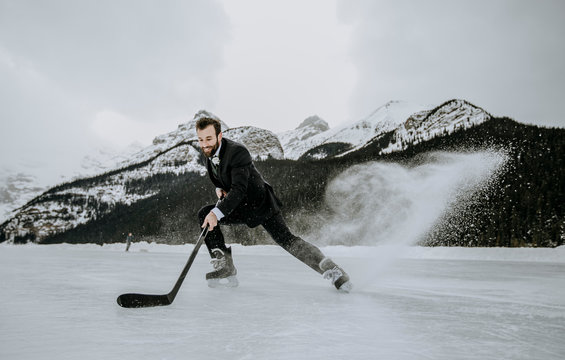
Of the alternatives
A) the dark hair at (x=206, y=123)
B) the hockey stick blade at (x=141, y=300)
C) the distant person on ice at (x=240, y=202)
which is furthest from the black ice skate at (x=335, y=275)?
the dark hair at (x=206, y=123)

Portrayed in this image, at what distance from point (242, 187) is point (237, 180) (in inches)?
3.2

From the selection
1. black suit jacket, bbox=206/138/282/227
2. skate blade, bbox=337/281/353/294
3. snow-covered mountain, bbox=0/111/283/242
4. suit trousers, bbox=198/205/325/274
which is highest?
snow-covered mountain, bbox=0/111/283/242

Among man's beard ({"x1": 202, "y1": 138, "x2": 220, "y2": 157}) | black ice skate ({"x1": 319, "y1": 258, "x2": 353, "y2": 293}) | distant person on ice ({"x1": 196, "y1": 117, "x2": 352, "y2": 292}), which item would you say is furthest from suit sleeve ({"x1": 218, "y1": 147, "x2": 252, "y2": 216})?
black ice skate ({"x1": 319, "y1": 258, "x2": 353, "y2": 293})

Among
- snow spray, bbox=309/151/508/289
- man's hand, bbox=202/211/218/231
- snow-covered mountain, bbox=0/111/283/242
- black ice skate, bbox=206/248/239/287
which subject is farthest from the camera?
snow-covered mountain, bbox=0/111/283/242

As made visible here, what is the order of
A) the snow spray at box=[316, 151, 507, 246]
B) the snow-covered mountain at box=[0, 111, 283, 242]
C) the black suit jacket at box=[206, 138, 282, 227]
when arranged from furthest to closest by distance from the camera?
the snow-covered mountain at box=[0, 111, 283, 242] → the snow spray at box=[316, 151, 507, 246] → the black suit jacket at box=[206, 138, 282, 227]

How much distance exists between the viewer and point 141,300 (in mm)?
2318

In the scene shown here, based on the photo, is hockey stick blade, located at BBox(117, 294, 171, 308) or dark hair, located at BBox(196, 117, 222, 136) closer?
hockey stick blade, located at BBox(117, 294, 171, 308)

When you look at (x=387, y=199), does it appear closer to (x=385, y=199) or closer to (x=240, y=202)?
(x=385, y=199)

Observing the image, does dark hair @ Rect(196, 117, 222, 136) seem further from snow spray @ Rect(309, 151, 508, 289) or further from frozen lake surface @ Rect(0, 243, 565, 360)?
snow spray @ Rect(309, 151, 508, 289)

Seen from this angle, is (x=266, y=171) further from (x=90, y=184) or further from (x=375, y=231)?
(x=90, y=184)

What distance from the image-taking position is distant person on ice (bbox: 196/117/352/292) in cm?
310

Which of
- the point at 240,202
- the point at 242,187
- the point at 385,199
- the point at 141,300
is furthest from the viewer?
the point at 385,199

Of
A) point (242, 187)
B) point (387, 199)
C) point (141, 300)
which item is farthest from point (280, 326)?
point (387, 199)

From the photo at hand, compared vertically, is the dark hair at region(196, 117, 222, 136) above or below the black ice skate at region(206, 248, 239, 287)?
above
